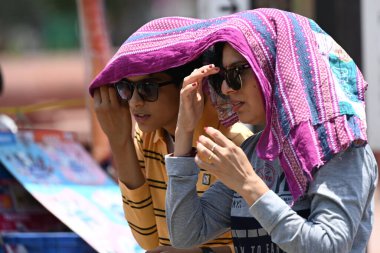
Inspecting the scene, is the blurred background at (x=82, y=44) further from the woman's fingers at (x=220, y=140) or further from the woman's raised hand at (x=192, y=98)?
the woman's fingers at (x=220, y=140)

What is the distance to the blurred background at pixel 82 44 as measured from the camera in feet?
13.9


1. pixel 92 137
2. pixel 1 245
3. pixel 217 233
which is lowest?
pixel 92 137

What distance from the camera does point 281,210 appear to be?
2.26 meters

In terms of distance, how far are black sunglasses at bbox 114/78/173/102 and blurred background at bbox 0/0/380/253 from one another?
1339 millimetres

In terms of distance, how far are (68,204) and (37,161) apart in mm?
465

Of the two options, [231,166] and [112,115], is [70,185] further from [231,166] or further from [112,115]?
[231,166]

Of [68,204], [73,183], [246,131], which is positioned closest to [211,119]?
[246,131]

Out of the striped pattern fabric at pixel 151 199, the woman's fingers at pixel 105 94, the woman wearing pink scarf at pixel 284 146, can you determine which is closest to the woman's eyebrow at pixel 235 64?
the woman wearing pink scarf at pixel 284 146

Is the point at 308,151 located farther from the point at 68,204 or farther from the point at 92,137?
the point at 92,137

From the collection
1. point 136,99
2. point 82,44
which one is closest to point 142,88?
point 136,99

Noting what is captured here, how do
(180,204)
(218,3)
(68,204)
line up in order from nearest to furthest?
(180,204)
(68,204)
(218,3)

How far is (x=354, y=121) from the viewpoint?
231cm

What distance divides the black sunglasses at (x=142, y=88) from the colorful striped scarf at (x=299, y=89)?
41cm

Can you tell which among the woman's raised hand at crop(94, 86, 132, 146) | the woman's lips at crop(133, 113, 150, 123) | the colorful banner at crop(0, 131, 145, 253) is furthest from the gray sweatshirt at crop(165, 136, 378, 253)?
A: the colorful banner at crop(0, 131, 145, 253)
